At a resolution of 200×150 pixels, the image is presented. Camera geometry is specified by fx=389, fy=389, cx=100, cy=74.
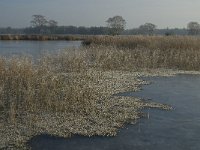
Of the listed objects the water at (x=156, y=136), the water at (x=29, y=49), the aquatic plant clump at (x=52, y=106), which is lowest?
the water at (x=156, y=136)

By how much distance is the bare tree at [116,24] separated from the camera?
57653mm

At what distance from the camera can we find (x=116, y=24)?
59.2 m

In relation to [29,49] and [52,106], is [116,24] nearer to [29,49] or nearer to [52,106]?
[29,49]

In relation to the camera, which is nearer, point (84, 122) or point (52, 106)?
point (84, 122)

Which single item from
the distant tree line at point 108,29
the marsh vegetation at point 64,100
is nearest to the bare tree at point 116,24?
the distant tree line at point 108,29

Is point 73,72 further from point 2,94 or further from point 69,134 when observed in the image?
point 69,134

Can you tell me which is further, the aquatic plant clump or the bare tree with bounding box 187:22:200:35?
the bare tree with bounding box 187:22:200:35

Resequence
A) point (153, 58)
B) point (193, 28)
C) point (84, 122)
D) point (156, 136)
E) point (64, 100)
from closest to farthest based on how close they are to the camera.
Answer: point (156, 136), point (84, 122), point (64, 100), point (153, 58), point (193, 28)

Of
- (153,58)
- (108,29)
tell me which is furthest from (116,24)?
(153,58)

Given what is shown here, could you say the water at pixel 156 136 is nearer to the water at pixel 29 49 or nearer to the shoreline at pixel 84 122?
the shoreline at pixel 84 122

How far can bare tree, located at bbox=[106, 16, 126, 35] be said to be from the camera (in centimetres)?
5765

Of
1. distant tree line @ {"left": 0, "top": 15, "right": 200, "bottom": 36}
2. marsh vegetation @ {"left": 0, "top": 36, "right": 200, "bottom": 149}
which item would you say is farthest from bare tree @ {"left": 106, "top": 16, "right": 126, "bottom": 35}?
marsh vegetation @ {"left": 0, "top": 36, "right": 200, "bottom": 149}

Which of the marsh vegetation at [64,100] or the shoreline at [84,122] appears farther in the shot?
the marsh vegetation at [64,100]

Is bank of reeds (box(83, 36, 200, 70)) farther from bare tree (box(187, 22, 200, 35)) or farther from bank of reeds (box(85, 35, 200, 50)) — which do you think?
bare tree (box(187, 22, 200, 35))
